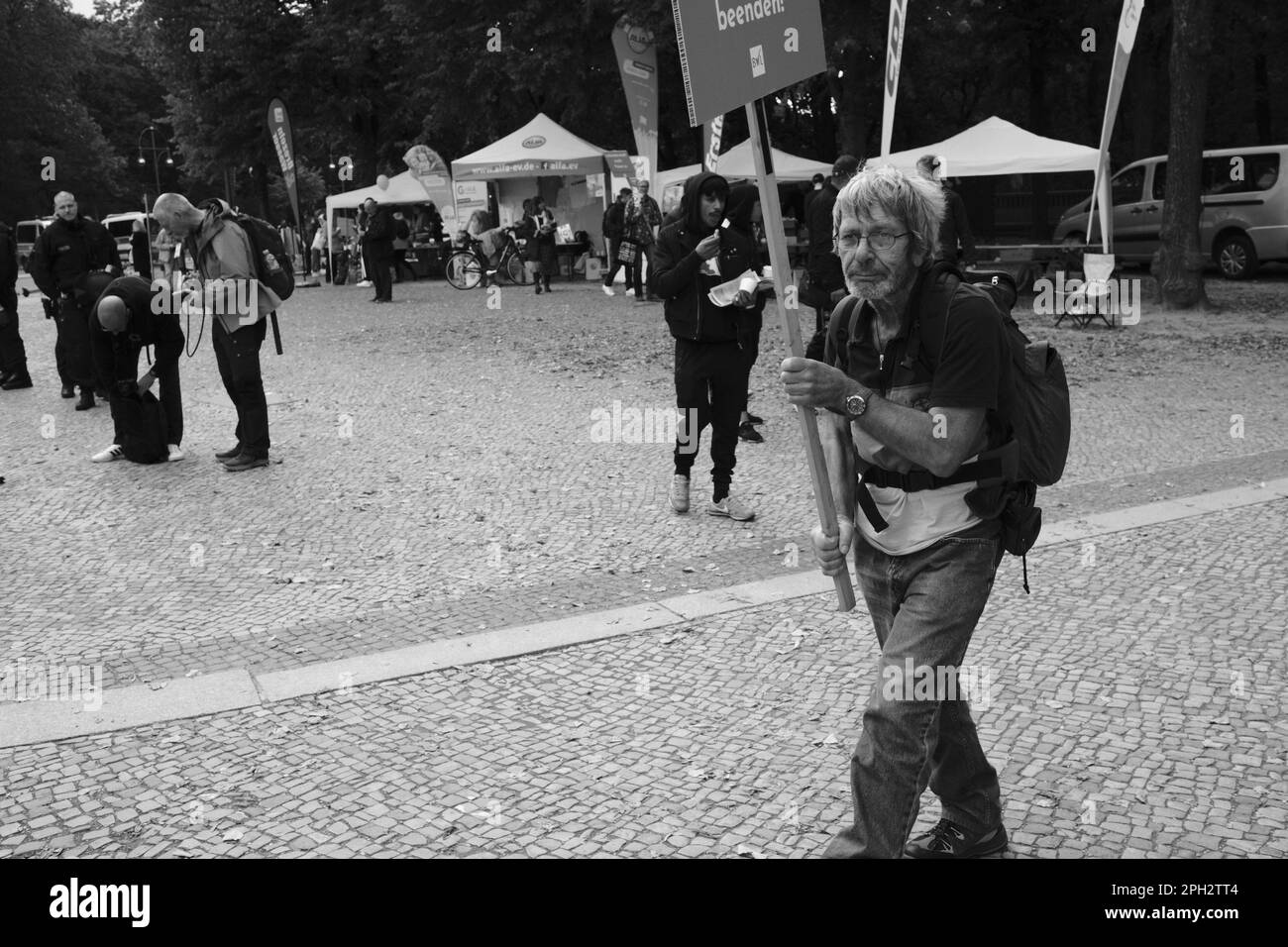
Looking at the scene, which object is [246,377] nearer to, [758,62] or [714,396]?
[714,396]

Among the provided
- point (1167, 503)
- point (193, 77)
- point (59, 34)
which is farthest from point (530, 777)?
point (59, 34)

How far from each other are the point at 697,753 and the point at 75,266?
921 cm

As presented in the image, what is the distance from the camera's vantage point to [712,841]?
3533mm

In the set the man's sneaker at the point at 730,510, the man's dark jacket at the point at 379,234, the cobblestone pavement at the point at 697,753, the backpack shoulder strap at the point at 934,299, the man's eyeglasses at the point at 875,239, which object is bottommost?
the cobblestone pavement at the point at 697,753

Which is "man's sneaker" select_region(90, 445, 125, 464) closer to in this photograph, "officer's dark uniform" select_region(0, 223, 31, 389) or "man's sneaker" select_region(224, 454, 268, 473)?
"man's sneaker" select_region(224, 454, 268, 473)

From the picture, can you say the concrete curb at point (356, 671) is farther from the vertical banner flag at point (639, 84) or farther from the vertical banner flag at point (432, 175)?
the vertical banner flag at point (432, 175)

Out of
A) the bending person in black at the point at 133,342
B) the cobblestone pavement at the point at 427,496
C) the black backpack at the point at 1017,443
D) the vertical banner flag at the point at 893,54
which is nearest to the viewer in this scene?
the black backpack at the point at 1017,443

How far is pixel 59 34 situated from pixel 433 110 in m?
33.0

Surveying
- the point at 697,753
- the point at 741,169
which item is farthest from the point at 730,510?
the point at 741,169

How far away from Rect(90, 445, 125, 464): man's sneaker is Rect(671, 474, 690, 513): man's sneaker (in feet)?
14.3

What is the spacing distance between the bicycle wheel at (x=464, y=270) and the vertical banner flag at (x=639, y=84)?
397 centimetres

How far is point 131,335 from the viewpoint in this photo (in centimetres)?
895

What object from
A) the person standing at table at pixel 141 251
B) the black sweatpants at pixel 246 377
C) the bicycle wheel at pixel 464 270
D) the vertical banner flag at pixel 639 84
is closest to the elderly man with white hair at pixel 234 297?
the black sweatpants at pixel 246 377

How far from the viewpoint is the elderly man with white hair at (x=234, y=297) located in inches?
336
